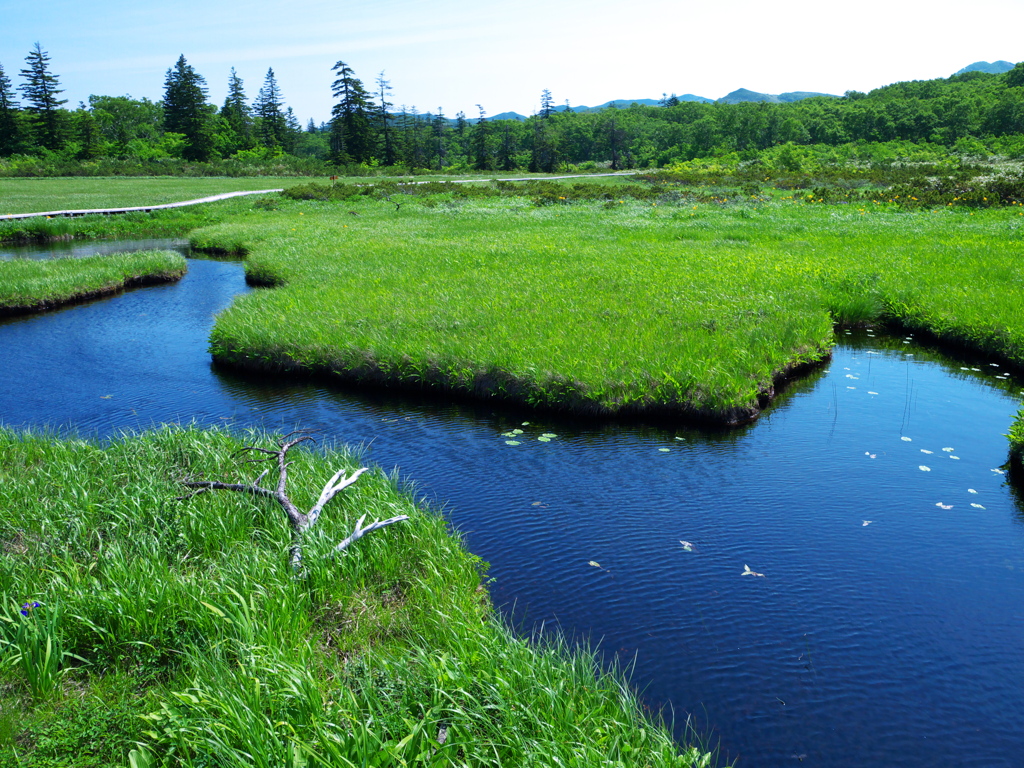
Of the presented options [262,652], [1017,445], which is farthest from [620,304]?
[262,652]

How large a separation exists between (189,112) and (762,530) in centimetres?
10266

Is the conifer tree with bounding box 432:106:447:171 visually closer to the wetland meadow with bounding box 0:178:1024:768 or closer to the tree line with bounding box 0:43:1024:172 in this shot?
the tree line with bounding box 0:43:1024:172

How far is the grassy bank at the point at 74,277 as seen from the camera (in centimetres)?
1862

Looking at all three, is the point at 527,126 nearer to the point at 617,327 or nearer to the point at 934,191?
the point at 934,191

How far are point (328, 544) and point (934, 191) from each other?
131ft

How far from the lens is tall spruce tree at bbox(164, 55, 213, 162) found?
3479 inches

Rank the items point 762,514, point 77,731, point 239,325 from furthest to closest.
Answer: point 239,325, point 762,514, point 77,731

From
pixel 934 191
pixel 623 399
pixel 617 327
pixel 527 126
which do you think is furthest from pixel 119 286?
pixel 527 126

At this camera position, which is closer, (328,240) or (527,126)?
(328,240)

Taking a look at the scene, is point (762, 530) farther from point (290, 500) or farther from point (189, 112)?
point (189, 112)

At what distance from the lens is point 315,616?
5.28 m

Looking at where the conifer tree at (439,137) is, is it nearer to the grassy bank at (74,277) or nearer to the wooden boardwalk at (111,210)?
the wooden boardwalk at (111,210)

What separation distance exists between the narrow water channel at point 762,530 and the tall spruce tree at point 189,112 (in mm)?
86785

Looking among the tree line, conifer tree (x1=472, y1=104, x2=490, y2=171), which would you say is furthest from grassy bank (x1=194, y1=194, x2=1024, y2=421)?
conifer tree (x1=472, y1=104, x2=490, y2=171)
